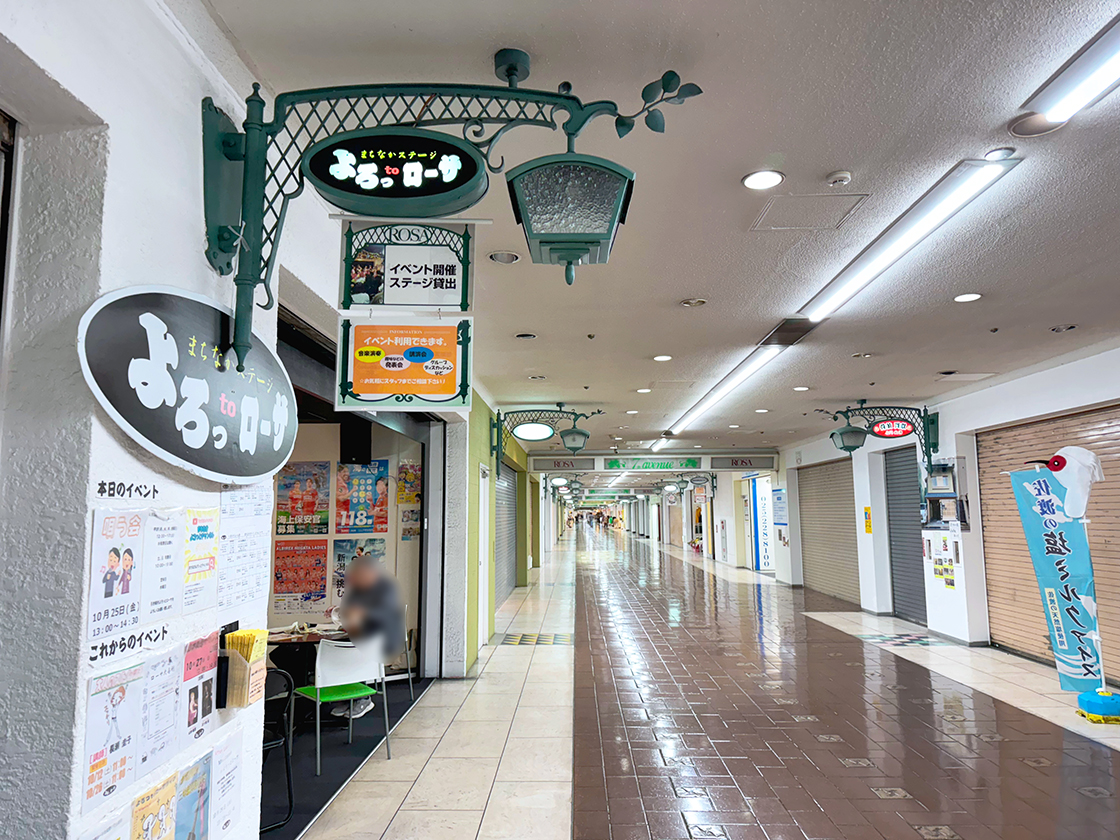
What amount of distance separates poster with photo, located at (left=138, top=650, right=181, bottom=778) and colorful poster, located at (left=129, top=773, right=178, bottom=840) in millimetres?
65

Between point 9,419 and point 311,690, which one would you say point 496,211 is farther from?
point 311,690

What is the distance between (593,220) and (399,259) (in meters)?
0.85

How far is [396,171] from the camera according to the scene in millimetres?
1820

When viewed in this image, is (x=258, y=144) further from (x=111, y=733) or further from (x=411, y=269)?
(x=111, y=733)

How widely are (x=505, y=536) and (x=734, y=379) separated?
605cm

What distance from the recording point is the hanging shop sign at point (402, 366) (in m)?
2.50

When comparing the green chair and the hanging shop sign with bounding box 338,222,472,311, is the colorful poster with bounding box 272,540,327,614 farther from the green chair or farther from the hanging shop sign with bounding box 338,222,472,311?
the hanging shop sign with bounding box 338,222,472,311

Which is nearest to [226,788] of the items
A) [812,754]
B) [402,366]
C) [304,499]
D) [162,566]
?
[162,566]

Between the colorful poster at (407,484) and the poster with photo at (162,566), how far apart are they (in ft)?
15.9

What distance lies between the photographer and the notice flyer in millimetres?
1973

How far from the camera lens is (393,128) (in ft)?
5.78

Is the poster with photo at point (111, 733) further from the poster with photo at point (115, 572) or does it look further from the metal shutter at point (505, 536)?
the metal shutter at point (505, 536)

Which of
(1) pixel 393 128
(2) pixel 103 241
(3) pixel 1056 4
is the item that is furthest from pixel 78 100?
(3) pixel 1056 4

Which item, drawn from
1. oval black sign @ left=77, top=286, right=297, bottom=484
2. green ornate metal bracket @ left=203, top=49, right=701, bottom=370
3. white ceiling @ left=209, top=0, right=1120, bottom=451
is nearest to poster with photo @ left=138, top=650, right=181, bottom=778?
oval black sign @ left=77, top=286, right=297, bottom=484
